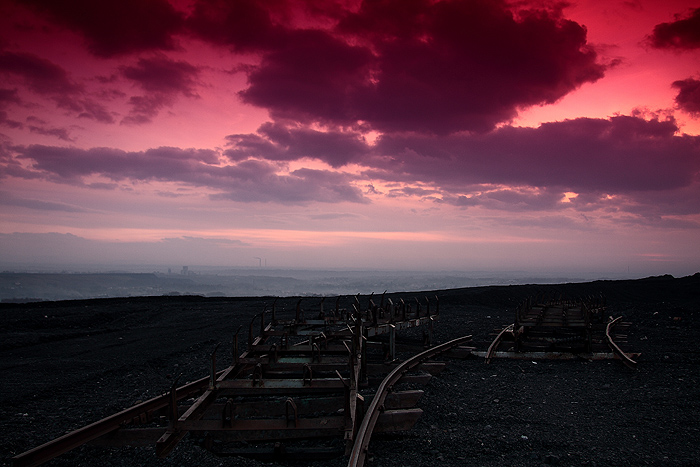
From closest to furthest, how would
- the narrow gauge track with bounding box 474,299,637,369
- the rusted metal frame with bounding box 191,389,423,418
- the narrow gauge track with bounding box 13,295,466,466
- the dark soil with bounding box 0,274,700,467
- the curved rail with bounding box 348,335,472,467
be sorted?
the curved rail with bounding box 348,335,472,467, the narrow gauge track with bounding box 13,295,466,466, the dark soil with bounding box 0,274,700,467, the rusted metal frame with bounding box 191,389,423,418, the narrow gauge track with bounding box 474,299,637,369

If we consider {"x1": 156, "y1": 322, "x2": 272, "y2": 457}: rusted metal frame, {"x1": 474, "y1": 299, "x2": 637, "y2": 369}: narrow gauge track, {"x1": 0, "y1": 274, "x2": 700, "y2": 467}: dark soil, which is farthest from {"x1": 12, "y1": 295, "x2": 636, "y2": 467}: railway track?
{"x1": 474, "y1": 299, "x2": 637, "y2": 369}: narrow gauge track

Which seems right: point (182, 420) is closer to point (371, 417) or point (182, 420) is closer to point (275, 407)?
point (275, 407)

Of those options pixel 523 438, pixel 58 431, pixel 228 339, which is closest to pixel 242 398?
pixel 58 431

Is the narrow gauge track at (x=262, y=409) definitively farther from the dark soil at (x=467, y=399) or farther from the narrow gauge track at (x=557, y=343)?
the narrow gauge track at (x=557, y=343)

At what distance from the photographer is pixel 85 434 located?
189 inches

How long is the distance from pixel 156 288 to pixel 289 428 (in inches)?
6864

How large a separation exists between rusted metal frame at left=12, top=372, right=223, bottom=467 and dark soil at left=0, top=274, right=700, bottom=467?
374 millimetres

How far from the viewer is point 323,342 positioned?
321 inches

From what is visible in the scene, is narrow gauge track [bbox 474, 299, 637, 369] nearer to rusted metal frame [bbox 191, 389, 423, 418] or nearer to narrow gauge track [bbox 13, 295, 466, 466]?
narrow gauge track [bbox 13, 295, 466, 466]

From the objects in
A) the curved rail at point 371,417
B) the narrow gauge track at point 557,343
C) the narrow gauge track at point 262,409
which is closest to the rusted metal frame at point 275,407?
the narrow gauge track at point 262,409

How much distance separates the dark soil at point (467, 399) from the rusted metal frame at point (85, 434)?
0.37 metres

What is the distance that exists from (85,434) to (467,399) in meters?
5.37

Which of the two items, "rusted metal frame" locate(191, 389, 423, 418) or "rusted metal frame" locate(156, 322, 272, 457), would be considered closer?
"rusted metal frame" locate(156, 322, 272, 457)

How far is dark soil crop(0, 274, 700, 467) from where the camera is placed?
496cm
